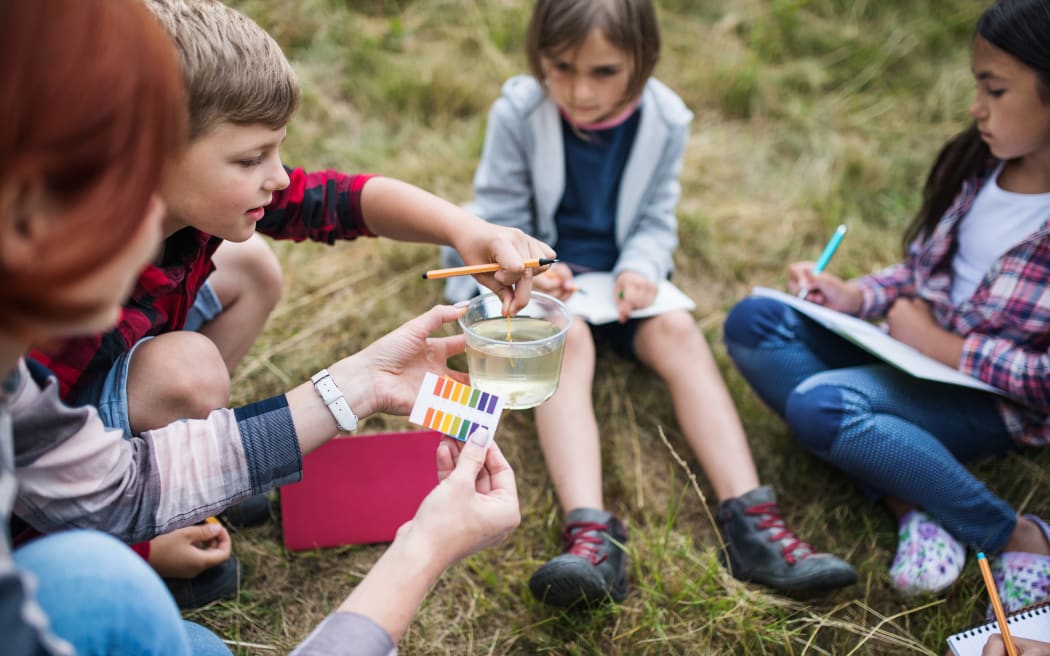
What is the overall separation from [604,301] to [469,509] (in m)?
1.05

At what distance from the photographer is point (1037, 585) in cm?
168

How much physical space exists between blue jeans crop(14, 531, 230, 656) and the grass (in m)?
0.67

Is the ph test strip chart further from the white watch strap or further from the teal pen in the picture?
the teal pen

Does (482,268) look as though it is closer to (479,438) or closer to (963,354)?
(479,438)

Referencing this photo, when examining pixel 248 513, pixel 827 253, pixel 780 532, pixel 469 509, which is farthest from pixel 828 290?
pixel 248 513

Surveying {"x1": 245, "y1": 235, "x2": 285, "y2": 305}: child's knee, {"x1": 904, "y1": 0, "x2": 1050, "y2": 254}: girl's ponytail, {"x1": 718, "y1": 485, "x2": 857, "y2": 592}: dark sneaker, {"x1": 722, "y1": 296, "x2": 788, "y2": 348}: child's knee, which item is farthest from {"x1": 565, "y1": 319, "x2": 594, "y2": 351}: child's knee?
{"x1": 904, "y1": 0, "x2": 1050, "y2": 254}: girl's ponytail

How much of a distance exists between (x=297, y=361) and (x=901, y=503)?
60.1 inches

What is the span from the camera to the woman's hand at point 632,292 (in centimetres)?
205

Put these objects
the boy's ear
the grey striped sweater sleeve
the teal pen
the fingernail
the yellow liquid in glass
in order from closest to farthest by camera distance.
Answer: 1. the boy's ear
2. the grey striped sweater sleeve
3. the fingernail
4. the yellow liquid in glass
5. the teal pen

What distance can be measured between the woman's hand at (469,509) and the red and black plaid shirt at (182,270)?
1.87ft

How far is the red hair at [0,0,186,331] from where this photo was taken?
75 cm

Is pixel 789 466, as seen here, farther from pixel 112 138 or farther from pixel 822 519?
pixel 112 138

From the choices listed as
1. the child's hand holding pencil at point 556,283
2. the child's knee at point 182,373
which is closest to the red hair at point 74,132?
the child's knee at point 182,373

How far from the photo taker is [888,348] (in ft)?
6.08
